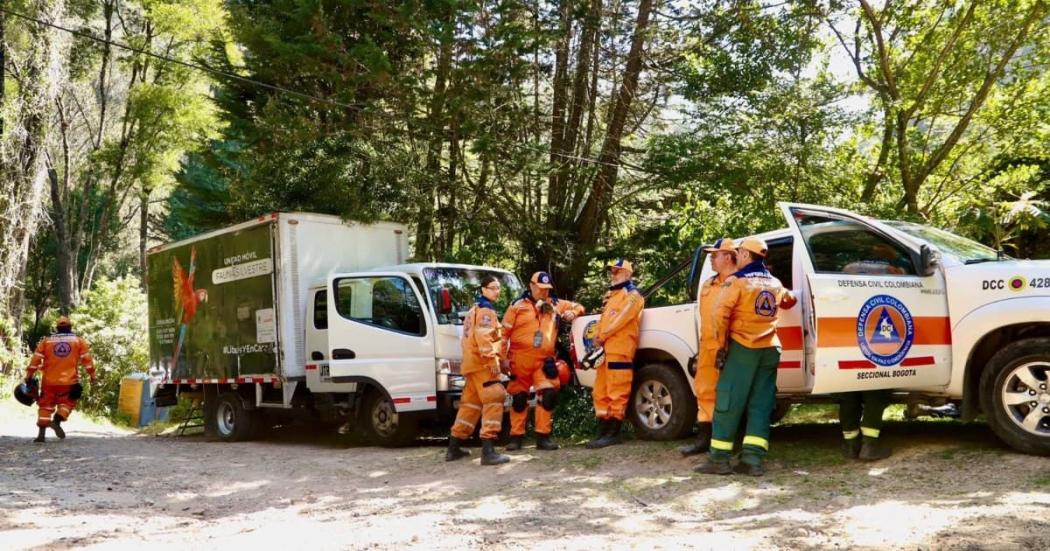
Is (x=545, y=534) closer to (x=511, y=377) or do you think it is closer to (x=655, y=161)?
(x=511, y=377)

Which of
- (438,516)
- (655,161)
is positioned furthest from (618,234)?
(438,516)

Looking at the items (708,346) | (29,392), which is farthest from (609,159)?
(29,392)

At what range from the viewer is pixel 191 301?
12.7 m

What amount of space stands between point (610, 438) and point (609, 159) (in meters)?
6.65

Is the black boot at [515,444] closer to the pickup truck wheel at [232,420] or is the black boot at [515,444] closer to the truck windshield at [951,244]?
the truck windshield at [951,244]

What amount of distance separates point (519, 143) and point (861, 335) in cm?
759

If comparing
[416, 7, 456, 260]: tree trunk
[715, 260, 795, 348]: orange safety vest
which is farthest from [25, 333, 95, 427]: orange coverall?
[715, 260, 795, 348]: orange safety vest

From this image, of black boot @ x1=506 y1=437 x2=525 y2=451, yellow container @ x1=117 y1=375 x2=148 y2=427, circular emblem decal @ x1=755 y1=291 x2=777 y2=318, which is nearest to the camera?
circular emblem decal @ x1=755 y1=291 x2=777 y2=318

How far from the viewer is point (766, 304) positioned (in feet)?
21.6

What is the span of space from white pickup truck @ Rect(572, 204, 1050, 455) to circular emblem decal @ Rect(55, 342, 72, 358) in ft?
33.8

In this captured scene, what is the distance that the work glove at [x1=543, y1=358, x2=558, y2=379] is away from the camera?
862cm

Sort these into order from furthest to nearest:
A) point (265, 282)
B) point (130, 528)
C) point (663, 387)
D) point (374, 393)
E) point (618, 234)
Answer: point (618, 234) → point (265, 282) → point (374, 393) → point (663, 387) → point (130, 528)

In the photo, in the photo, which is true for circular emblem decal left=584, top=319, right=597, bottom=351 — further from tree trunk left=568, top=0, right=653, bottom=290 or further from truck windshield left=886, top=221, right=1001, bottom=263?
tree trunk left=568, top=0, right=653, bottom=290

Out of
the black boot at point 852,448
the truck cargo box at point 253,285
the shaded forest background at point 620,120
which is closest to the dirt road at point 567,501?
the black boot at point 852,448
